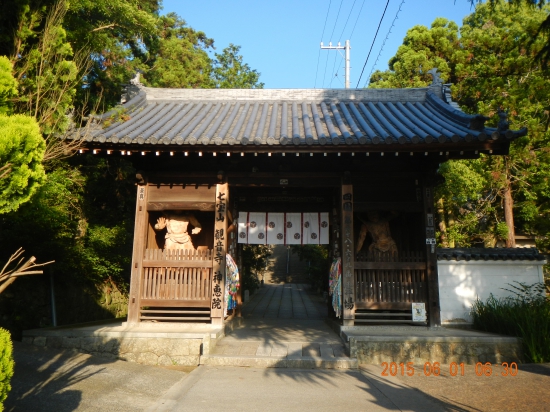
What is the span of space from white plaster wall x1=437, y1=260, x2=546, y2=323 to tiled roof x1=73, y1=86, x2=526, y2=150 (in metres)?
3.07

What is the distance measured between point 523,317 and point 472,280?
1.64 meters

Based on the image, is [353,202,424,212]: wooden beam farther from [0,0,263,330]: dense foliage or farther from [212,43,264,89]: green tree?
[212,43,264,89]: green tree

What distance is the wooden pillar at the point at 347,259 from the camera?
802 cm

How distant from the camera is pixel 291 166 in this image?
8734 millimetres

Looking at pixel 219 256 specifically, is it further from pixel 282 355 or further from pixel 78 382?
pixel 78 382

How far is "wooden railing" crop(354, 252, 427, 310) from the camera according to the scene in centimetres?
824

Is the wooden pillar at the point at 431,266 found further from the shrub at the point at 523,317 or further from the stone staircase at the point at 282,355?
the stone staircase at the point at 282,355

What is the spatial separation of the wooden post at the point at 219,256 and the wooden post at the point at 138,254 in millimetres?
1569

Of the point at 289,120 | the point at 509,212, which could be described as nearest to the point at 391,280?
the point at 289,120

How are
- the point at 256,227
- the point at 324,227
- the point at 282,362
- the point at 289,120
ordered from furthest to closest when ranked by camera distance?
the point at 256,227 → the point at 324,227 → the point at 289,120 → the point at 282,362

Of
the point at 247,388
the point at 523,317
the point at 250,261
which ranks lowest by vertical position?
the point at 247,388

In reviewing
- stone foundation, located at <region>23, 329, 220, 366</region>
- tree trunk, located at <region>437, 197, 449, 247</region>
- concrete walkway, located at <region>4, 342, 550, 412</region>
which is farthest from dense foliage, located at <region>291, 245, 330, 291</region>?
concrete walkway, located at <region>4, 342, 550, 412</region>

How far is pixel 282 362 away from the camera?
21.8ft

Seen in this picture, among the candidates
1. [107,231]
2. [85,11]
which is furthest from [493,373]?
[85,11]
